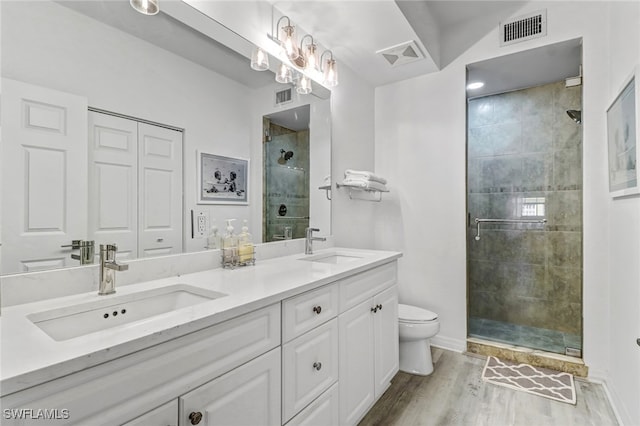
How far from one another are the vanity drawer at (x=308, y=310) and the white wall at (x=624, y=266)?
1446 mm

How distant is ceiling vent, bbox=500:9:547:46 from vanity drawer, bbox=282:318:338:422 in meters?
2.48

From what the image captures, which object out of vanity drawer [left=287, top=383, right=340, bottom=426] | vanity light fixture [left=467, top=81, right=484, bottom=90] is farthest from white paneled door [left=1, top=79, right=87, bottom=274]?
vanity light fixture [left=467, top=81, right=484, bottom=90]

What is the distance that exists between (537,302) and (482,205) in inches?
42.8

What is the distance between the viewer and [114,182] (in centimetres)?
119

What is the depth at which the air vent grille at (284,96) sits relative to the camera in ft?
6.48

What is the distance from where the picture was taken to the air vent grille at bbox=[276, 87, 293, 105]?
198 cm

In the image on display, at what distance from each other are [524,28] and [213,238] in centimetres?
267

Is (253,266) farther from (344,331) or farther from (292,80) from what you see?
(292,80)

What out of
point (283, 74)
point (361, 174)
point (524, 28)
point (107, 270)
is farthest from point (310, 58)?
point (107, 270)

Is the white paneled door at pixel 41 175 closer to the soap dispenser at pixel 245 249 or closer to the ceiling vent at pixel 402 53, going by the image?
the soap dispenser at pixel 245 249

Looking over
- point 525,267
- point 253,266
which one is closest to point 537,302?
point 525,267

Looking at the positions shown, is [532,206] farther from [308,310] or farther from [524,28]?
[308,310]

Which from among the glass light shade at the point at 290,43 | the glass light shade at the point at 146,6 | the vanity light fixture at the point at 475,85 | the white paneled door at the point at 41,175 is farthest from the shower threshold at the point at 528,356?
the glass light shade at the point at 146,6

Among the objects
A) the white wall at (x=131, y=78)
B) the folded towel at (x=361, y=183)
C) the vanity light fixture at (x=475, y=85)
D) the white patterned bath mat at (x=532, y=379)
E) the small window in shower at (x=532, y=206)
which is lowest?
the white patterned bath mat at (x=532, y=379)
